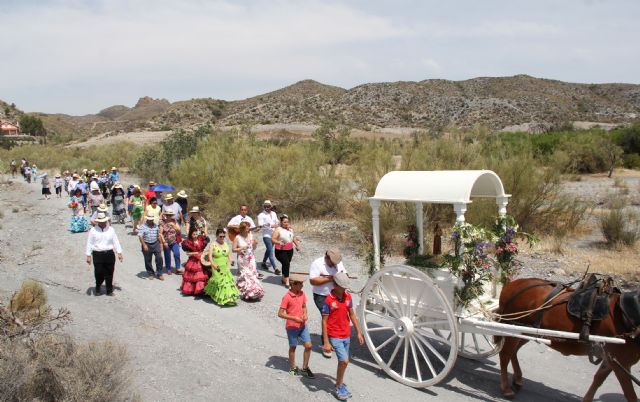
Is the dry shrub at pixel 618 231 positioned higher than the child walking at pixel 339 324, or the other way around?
the child walking at pixel 339 324

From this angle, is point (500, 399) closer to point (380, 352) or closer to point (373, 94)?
point (380, 352)

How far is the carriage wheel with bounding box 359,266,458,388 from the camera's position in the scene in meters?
5.69

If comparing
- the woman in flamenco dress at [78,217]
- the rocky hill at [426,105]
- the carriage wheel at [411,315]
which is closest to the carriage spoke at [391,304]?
the carriage wheel at [411,315]

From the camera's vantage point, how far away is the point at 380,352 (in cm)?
712

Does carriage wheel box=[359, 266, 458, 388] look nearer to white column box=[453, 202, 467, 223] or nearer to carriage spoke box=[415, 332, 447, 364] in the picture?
carriage spoke box=[415, 332, 447, 364]

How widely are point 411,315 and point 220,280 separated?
12.7 feet

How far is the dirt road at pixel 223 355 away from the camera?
5742 mm

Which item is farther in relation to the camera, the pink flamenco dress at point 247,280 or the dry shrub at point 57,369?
the pink flamenco dress at point 247,280

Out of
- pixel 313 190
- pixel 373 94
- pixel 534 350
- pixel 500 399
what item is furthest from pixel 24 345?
pixel 373 94

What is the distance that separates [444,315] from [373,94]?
76.7 m

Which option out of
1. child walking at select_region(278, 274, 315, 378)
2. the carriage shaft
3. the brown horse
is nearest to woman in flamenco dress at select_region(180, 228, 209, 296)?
child walking at select_region(278, 274, 315, 378)

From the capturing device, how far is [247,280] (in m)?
9.15

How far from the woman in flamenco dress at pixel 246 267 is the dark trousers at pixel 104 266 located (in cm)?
216

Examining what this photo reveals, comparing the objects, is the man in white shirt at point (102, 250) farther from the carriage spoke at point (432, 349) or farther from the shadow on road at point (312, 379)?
the carriage spoke at point (432, 349)
